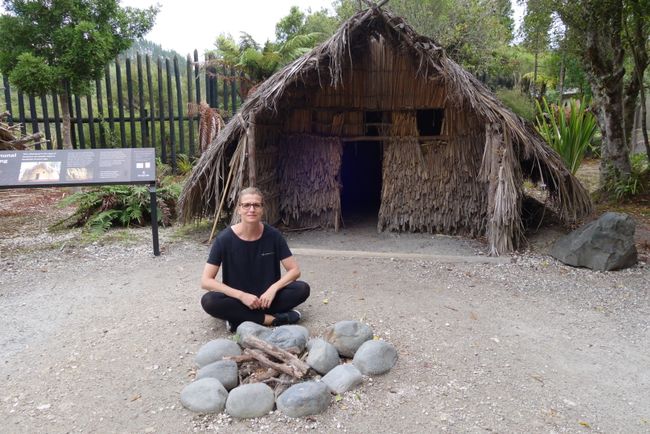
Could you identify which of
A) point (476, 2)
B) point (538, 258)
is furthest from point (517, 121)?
point (476, 2)

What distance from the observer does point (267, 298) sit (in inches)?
143

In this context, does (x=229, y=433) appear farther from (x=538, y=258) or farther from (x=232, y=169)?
(x=538, y=258)

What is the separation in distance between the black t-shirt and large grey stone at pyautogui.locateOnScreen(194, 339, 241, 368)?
20.6 inches

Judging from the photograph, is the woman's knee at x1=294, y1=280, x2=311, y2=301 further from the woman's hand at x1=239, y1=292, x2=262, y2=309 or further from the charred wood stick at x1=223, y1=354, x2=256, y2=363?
the charred wood stick at x1=223, y1=354, x2=256, y2=363

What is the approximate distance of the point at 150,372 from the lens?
3.25 meters

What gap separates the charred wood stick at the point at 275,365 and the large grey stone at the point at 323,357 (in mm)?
155

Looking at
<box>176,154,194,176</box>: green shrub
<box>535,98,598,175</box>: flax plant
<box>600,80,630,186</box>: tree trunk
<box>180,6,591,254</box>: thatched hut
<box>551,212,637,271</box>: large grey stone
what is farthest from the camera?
<box>176,154,194,176</box>: green shrub

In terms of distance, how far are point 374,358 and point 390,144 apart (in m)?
4.48

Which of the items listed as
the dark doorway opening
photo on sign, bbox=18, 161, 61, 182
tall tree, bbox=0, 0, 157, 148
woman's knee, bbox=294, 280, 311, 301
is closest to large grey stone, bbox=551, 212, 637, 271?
woman's knee, bbox=294, 280, 311, 301

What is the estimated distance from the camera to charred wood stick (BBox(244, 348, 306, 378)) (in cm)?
302

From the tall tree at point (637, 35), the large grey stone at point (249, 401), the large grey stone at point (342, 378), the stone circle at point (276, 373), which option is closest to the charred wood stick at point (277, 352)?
the stone circle at point (276, 373)

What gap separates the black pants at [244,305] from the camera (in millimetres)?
3639

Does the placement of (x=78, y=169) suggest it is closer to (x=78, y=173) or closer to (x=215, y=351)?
(x=78, y=173)

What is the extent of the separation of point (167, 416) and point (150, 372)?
554 mm
